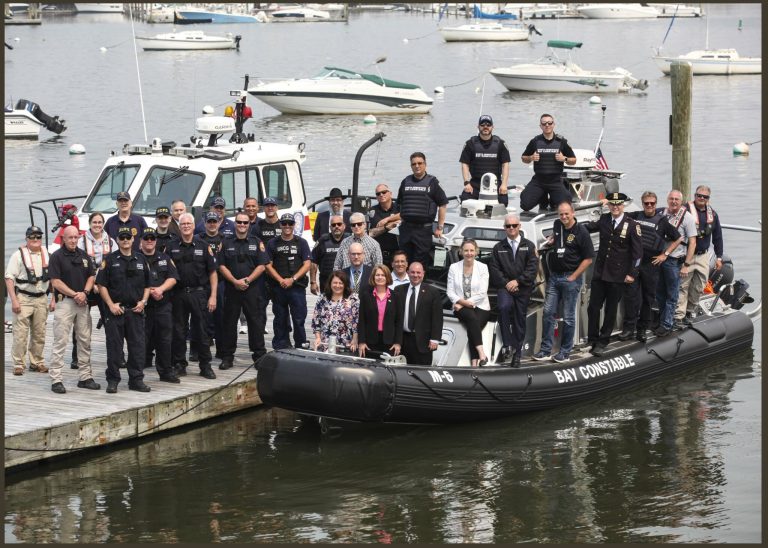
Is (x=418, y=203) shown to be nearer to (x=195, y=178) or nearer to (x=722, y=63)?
(x=195, y=178)

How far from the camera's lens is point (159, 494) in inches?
486

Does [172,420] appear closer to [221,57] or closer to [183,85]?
[183,85]

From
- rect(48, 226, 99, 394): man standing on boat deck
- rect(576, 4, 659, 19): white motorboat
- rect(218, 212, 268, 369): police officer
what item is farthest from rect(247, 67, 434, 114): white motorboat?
rect(576, 4, 659, 19): white motorboat

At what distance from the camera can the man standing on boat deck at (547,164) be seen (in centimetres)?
1591

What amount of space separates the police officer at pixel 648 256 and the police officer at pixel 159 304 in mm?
5108

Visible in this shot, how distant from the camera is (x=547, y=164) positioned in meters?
16.0

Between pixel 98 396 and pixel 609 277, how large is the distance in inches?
220

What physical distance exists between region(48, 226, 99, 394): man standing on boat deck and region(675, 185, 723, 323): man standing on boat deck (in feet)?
22.4

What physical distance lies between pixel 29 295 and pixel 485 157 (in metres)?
5.55

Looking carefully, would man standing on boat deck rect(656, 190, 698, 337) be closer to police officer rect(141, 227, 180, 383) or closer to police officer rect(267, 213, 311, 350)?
police officer rect(267, 213, 311, 350)

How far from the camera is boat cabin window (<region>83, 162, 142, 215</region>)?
17500 millimetres

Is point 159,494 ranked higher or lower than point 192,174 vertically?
lower

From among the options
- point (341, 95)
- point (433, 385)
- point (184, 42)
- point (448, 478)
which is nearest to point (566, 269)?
point (433, 385)

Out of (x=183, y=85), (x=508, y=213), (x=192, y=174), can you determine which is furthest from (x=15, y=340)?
(x=183, y=85)
